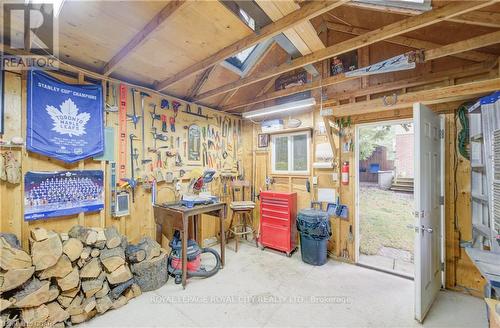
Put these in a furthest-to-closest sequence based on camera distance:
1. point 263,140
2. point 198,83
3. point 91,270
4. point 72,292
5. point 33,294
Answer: point 263,140 < point 198,83 < point 91,270 < point 72,292 < point 33,294

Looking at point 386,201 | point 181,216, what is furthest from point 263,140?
point 386,201

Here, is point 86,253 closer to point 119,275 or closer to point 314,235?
point 119,275

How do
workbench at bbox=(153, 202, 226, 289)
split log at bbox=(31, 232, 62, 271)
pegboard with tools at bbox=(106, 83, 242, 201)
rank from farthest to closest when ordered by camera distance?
1. pegboard with tools at bbox=(106, 83, 242, 201)
2. workbench at bbox=(153, 202, 226, 289)
3. split log at bbox=(31, 232, 62, 271)

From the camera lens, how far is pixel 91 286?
6.89ft

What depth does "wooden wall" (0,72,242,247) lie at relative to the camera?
2.05m

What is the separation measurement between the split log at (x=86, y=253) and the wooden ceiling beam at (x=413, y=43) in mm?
4203

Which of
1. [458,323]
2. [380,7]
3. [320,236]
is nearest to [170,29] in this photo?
[380,7]

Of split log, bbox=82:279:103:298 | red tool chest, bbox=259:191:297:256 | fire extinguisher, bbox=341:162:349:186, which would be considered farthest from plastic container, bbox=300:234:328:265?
split log, bbox=82:279:103:298

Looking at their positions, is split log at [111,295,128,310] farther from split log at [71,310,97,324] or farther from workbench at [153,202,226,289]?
workbench at [153,202,226,289]

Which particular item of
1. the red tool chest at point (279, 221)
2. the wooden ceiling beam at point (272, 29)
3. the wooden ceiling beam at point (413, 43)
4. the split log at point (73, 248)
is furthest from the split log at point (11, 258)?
the wooden ceiling beam at point (413, 43)

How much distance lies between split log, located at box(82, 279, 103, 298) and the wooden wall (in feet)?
2.31

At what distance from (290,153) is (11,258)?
3799 millimetres

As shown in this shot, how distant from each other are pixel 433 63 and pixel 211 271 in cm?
401

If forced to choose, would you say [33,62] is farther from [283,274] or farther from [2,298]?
[283,274]
